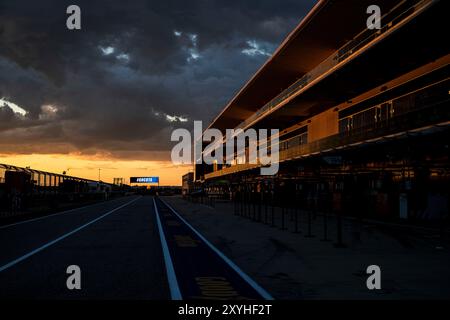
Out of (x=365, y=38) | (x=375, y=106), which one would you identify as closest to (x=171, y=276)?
(x=365, y=38)

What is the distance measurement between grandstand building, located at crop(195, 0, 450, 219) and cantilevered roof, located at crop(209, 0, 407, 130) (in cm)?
8

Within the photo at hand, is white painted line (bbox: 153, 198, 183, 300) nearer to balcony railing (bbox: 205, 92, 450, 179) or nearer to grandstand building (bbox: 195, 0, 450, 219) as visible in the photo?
grandstand building (bbox: 195, 0, 450, 219)

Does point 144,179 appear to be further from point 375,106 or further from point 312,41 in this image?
point 375,106

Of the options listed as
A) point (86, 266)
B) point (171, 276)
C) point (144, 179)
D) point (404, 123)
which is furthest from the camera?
point (144, 179)

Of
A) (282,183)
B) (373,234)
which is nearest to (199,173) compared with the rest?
(282,183)

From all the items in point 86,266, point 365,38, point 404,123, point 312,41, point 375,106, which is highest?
point 312,41

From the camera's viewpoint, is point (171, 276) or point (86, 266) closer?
point (171, 276)

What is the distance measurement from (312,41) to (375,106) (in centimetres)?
700

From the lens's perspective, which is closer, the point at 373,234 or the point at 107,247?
the point at 107,247

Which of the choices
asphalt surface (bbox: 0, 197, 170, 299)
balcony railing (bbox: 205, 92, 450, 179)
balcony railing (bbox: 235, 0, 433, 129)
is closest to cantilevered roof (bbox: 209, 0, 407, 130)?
balcony railing (bbox: 235, 0, 433, 129)

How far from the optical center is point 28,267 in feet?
30.4

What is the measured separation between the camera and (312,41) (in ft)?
105

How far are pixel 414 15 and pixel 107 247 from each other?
1437cm

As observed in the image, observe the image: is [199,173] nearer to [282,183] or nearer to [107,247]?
[282,183]
